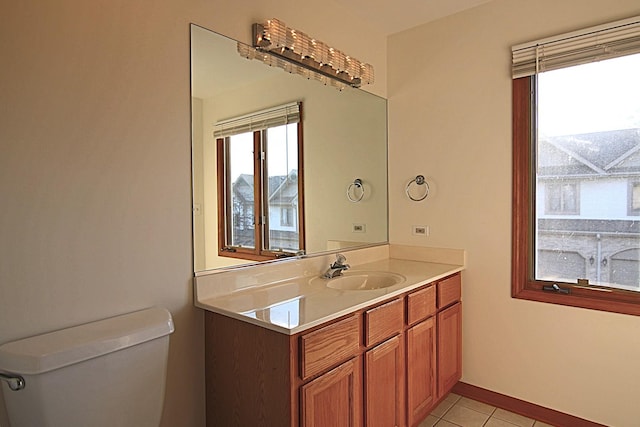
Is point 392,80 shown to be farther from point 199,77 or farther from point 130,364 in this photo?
point 130,364

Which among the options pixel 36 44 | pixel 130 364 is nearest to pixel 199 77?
pixel 36 44

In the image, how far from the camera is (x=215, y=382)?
1603mm

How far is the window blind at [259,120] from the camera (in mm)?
1786

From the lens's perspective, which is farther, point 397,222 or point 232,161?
point 397,222

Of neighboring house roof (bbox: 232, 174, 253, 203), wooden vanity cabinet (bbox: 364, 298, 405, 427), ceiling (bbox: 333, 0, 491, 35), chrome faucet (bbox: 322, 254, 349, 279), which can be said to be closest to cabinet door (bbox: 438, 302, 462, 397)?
wooden vanity cabinet (bbox: 364, 298, 405, 427)

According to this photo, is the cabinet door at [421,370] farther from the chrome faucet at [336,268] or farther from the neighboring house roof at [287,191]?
the neighboring house roof at [287,191]

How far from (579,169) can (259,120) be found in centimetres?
173

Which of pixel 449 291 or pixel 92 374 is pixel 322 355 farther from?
pixel 449 291

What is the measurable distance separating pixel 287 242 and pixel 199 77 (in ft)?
3.12

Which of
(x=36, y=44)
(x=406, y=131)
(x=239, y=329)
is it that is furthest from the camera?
(x=406, y=131)

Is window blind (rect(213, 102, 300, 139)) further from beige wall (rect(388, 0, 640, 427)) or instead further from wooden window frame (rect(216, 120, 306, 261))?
beige wall (rect(388, 0, 640, 427))

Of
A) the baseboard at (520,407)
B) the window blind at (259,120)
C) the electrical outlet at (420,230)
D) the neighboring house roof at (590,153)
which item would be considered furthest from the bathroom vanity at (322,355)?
the neighboring house roof at (590,153)

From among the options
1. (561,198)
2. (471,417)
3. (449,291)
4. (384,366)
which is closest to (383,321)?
(384,366)

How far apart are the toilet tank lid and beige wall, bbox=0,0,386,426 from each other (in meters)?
0.06
